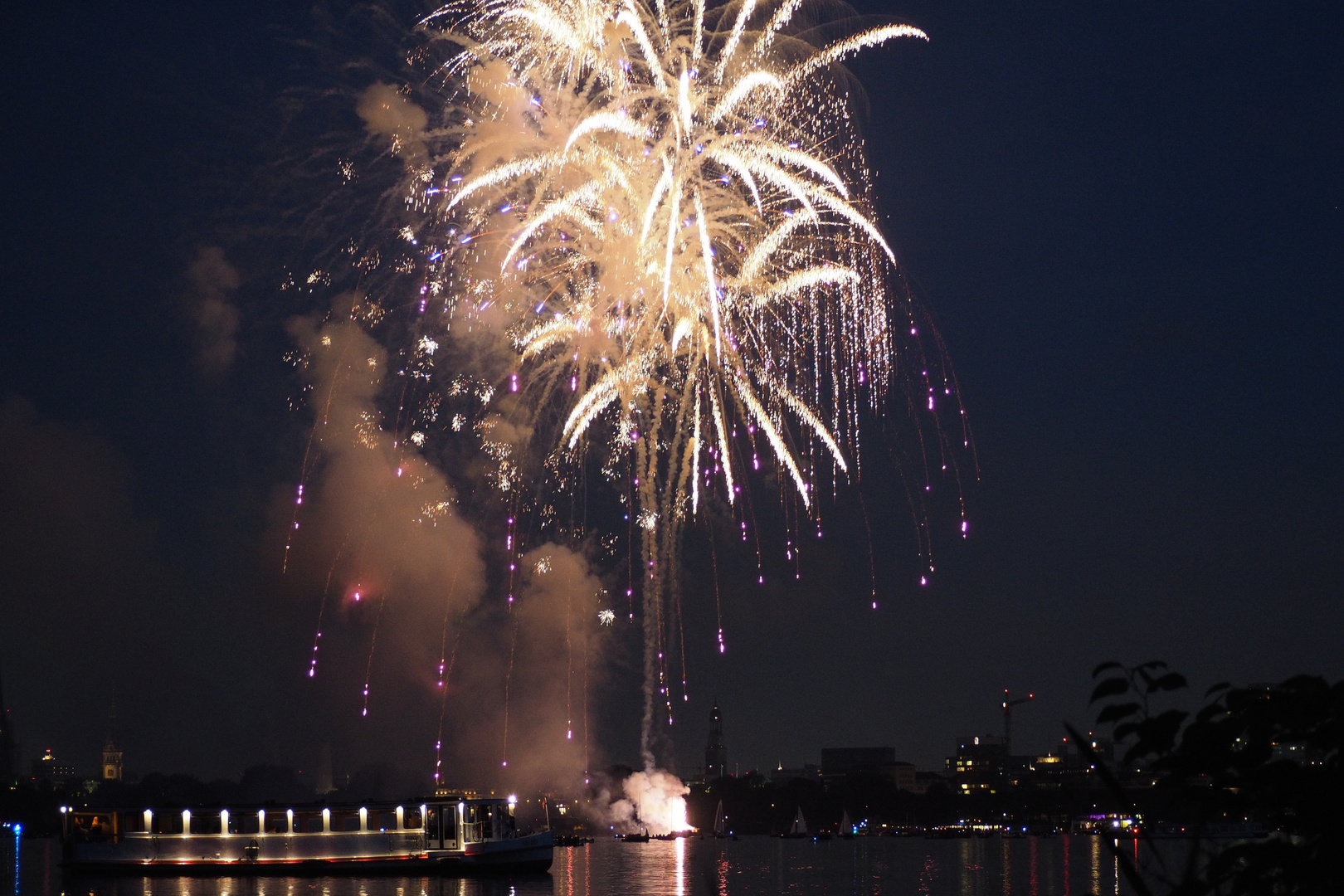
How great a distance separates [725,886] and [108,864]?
3371 centimetres

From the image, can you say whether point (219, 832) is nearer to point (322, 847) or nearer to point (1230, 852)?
point (322, 847)

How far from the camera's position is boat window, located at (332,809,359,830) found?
231ft

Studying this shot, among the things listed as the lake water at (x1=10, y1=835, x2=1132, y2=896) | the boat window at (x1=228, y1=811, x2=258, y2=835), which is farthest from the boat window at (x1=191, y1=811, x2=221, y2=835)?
the lake water at (x1=10, y1=835, x2=1132, y2=896)

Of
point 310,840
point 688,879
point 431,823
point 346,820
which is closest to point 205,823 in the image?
point 310,840

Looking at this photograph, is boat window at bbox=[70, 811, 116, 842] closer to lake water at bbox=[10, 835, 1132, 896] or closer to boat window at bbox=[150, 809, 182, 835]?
lake water at bbox=[10, 835, 1132, 896]

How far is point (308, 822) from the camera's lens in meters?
70.9

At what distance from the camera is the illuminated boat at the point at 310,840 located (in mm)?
68438

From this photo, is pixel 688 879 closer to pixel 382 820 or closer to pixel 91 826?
pixel 382 820

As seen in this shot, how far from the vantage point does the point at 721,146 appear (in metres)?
31.6

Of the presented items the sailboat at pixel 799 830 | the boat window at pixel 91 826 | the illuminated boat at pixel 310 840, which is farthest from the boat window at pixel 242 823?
the sailboat at pixel 799 830

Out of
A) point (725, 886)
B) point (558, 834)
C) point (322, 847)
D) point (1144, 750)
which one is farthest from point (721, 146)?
point (558, 834)

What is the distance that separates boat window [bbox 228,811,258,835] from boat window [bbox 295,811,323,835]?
2.52 meters

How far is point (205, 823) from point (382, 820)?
33.6 feet

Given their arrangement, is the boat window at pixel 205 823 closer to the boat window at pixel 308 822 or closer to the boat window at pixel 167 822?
the boat window at pixel 167 822
